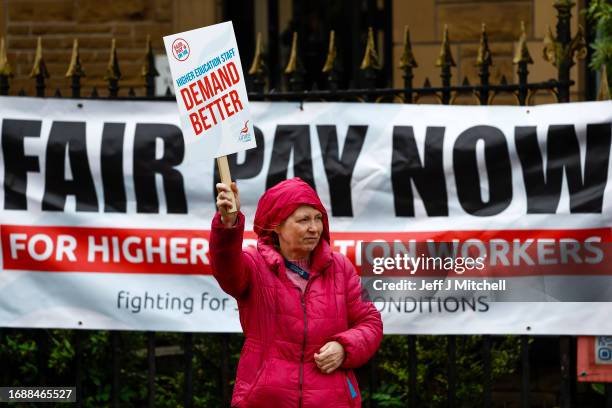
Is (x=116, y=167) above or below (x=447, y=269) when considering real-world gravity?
above

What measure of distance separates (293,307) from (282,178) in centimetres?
167

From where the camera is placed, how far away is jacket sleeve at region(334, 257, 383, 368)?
4707 millimetres

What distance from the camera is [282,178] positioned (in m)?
6.30

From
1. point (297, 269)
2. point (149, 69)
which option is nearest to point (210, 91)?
point (297, 269)

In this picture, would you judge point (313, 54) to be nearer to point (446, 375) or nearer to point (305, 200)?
point (446, 375)

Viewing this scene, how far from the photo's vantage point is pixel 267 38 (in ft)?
32.9

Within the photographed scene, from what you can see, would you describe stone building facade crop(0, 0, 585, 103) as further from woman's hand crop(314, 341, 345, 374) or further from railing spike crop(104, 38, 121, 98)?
woman's hand crop(314, 341, 345, 374)

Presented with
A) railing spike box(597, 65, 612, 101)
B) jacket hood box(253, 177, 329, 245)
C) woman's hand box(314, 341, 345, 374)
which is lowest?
woman's hand box(314, 341, 345, 374)

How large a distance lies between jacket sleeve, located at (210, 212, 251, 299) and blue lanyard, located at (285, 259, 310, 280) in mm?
191

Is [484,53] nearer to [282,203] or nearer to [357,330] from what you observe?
[282,203]

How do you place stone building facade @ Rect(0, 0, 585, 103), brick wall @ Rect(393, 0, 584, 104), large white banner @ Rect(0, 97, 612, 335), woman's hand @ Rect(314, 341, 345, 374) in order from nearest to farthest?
woman's hand @ Rect(314, 341, 345, 374) → large white banner @ Rect(0, 97, 612, 335) → brick wall @ Rect(393, 0, 584, 104) → stone building facade @ Rect(0, 0, 585, 103)

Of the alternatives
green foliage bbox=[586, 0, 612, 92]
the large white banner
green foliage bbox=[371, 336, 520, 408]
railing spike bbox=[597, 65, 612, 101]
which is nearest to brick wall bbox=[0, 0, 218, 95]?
the large white banner

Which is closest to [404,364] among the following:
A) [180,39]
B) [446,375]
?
[446,375]

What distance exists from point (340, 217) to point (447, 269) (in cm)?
66
